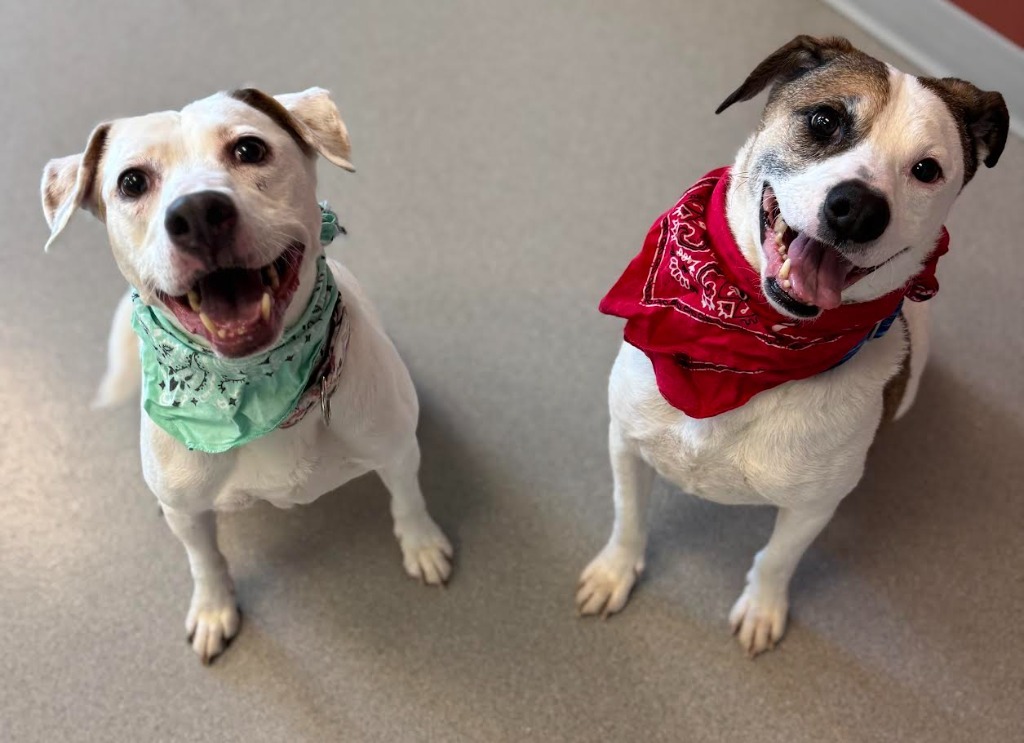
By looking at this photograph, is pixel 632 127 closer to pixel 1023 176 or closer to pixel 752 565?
pixel 1023 176

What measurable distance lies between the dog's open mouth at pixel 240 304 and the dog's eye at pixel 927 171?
86 cm

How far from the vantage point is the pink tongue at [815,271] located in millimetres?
1229

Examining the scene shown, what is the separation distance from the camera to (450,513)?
2.10 meters

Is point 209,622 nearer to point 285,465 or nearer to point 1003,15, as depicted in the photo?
point 285,465

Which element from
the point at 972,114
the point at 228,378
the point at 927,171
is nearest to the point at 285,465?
the point at 228,378

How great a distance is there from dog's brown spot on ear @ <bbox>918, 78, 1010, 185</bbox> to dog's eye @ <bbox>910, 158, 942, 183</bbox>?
8 centimetres

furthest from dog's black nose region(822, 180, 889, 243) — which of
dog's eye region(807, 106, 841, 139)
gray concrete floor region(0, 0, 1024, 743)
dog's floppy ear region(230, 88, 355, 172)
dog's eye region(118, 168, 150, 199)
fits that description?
gray concrete floor region(0, 0, 1024, 743)

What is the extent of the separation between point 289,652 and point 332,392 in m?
0.73

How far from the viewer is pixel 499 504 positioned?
2.10 metres

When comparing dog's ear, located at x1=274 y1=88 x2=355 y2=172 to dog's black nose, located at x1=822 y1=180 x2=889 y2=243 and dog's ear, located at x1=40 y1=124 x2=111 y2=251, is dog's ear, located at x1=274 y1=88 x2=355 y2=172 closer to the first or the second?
dog's ear, located at x1=40 y1=124 x2=111 y2=251

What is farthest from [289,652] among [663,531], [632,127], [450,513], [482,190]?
[632,127]

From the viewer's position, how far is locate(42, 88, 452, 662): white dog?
4.01ft

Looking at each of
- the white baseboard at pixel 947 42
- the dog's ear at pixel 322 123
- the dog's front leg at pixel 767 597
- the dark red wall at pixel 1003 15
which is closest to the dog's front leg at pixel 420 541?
the dog's front leg at pixel 767 597

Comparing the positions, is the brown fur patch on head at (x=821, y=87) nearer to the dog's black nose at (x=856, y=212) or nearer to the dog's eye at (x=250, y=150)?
the dog's black nose at (x=856, y=212)
